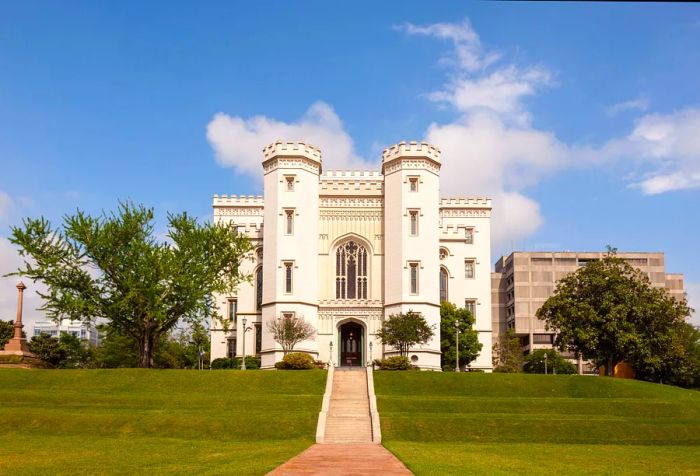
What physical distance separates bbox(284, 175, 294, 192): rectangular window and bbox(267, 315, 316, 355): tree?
32.8 feet

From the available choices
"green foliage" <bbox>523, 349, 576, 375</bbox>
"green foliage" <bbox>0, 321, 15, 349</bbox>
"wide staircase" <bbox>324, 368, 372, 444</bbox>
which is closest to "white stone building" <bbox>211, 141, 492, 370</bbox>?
"wide staircase" <bbox>324, 368, 372, 444</bbox>

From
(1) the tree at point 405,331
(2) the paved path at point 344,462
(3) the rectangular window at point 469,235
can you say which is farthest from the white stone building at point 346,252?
(2) the paved path at point 344,462

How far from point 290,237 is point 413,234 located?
9.28m

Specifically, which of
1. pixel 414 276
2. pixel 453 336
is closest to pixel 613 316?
pixel 414 276

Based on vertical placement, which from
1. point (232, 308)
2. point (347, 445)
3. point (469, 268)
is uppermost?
point (469, 268)

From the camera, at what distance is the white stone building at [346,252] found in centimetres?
5559

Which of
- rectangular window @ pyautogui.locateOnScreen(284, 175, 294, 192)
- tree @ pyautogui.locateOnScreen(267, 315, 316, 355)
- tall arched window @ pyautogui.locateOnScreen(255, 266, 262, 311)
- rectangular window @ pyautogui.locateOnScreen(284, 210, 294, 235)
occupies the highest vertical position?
rectangular window @ pyautogui.locateOnScreen(284, 175, 294, 192)

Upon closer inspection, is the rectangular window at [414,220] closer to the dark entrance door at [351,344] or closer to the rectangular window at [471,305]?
the dark entrance door at [351,344]

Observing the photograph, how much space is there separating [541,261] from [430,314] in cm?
5755

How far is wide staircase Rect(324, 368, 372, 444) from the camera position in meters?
28.2

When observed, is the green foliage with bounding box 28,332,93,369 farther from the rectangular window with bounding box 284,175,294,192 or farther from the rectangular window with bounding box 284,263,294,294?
the rectangular window with bounding box 284,175,294,192

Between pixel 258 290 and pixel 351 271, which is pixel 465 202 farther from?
pixel 258 290

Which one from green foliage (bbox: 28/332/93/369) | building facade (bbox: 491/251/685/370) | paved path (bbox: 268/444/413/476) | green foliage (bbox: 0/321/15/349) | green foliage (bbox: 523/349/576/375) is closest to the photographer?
paved path (bbox: 268/444/413/476)

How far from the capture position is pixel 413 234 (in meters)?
56.9
